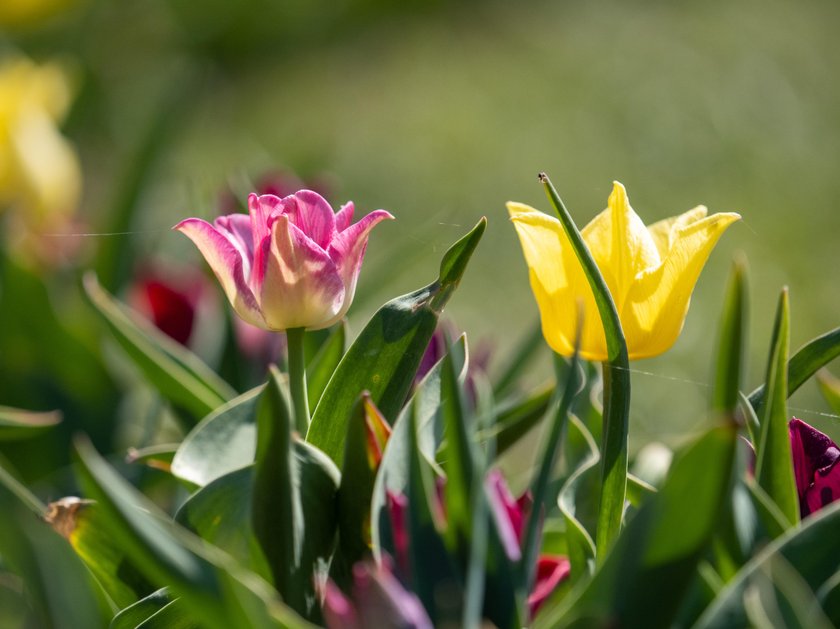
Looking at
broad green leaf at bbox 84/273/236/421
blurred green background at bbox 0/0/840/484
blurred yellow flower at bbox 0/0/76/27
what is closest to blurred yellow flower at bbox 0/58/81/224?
blurred green background at bbox 0/0/840/484

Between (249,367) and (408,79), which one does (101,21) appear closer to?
(408,79)

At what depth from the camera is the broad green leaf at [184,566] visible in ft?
1.32

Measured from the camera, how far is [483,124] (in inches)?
182

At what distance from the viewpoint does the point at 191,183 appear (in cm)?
104

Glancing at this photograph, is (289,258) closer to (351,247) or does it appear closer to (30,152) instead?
(351,247)

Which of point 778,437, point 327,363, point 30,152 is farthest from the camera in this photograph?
point 30,152

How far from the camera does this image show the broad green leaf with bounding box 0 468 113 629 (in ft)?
1.44

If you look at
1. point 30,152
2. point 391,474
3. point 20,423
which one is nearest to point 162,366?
point 20,423

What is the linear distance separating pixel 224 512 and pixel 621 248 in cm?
24

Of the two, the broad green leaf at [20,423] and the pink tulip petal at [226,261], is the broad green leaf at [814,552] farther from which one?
the broad green leaf at [20,423]

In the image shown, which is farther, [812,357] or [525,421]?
[525,421]

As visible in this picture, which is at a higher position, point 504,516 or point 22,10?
point 22,10

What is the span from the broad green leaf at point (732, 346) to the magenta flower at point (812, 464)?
47 mm

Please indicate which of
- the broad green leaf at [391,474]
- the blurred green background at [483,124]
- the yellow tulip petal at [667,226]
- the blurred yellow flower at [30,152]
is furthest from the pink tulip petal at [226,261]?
the blurred yellow flower at [30,152]
